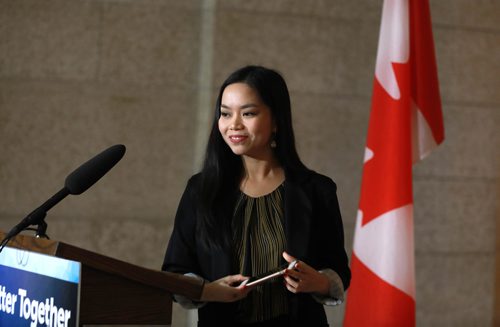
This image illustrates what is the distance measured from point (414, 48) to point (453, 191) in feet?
4.09

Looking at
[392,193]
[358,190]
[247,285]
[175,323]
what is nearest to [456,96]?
[358,190]

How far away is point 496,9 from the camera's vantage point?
5.24m

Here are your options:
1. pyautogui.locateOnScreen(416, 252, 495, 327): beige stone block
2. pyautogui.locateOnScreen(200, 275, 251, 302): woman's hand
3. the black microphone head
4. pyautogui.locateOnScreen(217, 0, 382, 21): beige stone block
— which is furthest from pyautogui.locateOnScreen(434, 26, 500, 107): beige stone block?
the black microphone head

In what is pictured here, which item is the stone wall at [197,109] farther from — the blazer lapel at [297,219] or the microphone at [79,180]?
the microphone at [79,180]

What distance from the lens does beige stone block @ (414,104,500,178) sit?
5.09 m

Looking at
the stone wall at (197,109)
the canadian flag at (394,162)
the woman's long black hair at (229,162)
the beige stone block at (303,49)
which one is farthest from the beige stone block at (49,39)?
the woman's long black hair at (229,162)

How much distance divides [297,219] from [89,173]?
0.70m

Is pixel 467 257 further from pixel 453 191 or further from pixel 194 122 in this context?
pixel 194 122

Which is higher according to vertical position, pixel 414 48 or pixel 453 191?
pixel 414 48

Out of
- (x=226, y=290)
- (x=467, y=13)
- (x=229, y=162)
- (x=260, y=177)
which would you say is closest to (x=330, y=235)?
(x=260, y=177)

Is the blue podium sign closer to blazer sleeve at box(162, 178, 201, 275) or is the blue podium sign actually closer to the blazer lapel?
blazer sleeve at box(162, 178, 201, 275)

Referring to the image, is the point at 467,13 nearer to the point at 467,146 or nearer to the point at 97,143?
the point at 467,146

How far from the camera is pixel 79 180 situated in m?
1.76

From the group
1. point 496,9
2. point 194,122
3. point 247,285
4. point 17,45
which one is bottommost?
point 247,285
